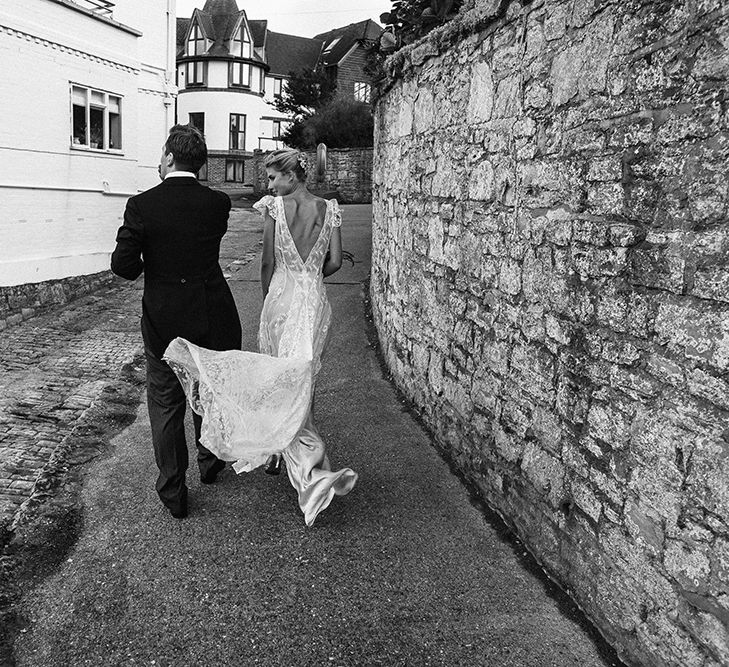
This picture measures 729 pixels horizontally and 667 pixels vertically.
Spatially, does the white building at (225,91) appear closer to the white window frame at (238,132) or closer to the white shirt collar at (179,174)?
the white window frame at (238,132)

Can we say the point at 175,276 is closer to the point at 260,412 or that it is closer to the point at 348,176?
the point at 260,412

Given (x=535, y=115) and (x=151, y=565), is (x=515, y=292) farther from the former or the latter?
(x=151, y=565)

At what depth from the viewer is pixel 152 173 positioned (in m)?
16.1

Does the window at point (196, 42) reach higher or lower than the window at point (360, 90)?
higher

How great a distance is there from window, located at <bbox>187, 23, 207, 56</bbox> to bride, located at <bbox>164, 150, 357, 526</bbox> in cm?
4479

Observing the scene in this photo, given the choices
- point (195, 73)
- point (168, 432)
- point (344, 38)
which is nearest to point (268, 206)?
point (168, 432)

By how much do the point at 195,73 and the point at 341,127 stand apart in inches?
763

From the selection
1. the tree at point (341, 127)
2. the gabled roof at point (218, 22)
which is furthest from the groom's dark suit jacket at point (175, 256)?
the gabled roof at point (218, 22)

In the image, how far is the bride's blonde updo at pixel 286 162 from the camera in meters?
4.53

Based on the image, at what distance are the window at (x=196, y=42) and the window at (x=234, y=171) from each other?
24.5 feet

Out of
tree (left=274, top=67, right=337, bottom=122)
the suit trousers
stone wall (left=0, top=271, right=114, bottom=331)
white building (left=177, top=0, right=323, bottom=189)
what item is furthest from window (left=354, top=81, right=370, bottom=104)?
the suit trousers

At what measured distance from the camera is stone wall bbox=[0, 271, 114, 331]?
461 inches

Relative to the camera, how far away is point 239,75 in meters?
45.4

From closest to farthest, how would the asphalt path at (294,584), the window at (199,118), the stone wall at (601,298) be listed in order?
1. the stone wall at (601,298)
2. the asphalt path at (294,584)
3. the window at (199,118)
